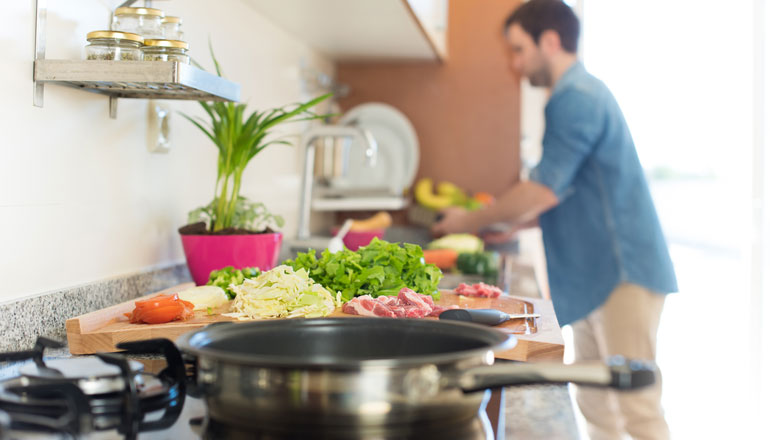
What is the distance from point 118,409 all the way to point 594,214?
6.01ft

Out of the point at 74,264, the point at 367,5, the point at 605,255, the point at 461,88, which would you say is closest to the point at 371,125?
the point at 461,88

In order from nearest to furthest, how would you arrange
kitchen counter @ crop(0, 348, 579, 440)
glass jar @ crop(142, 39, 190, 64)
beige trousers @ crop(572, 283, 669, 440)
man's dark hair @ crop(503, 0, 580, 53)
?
kitchen counter @ crop(0, 348, 579, 440), glass jar @ crop(142, 39, 190, 64), beige trousers @ crop(572, 283, 669, 440), man's dark hair @ crop(503, 0, 580, 53)

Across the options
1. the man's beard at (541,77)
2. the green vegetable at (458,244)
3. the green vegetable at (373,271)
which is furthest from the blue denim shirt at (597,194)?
the green vegetable at (373,271)

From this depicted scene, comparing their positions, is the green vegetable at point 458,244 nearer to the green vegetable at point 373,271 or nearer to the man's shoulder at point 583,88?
the man's shoulder at point 583,88

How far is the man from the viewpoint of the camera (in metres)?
2.11

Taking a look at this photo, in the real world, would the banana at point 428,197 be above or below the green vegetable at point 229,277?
above

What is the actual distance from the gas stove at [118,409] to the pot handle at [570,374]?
0.06 m

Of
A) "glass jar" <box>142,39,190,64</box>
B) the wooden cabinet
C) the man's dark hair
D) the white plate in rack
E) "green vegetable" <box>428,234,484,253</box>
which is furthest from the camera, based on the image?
the white plate in rack

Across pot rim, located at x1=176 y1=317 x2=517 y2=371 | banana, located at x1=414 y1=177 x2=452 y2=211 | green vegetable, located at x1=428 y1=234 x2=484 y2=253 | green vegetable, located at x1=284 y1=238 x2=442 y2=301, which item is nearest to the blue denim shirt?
green vegetable, located at x1=428 y1=234 x2=484 y2=253

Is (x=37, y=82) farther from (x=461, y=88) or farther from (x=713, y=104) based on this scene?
(x=713, y=104)

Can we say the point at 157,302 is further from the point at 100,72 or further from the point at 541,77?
the point at 541,77

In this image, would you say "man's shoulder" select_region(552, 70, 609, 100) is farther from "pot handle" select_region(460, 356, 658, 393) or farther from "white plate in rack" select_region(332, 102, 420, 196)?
"pot handle" select_region(460, 356, 658, 393)

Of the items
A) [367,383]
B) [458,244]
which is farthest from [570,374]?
[458,244]

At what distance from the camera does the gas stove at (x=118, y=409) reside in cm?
56
